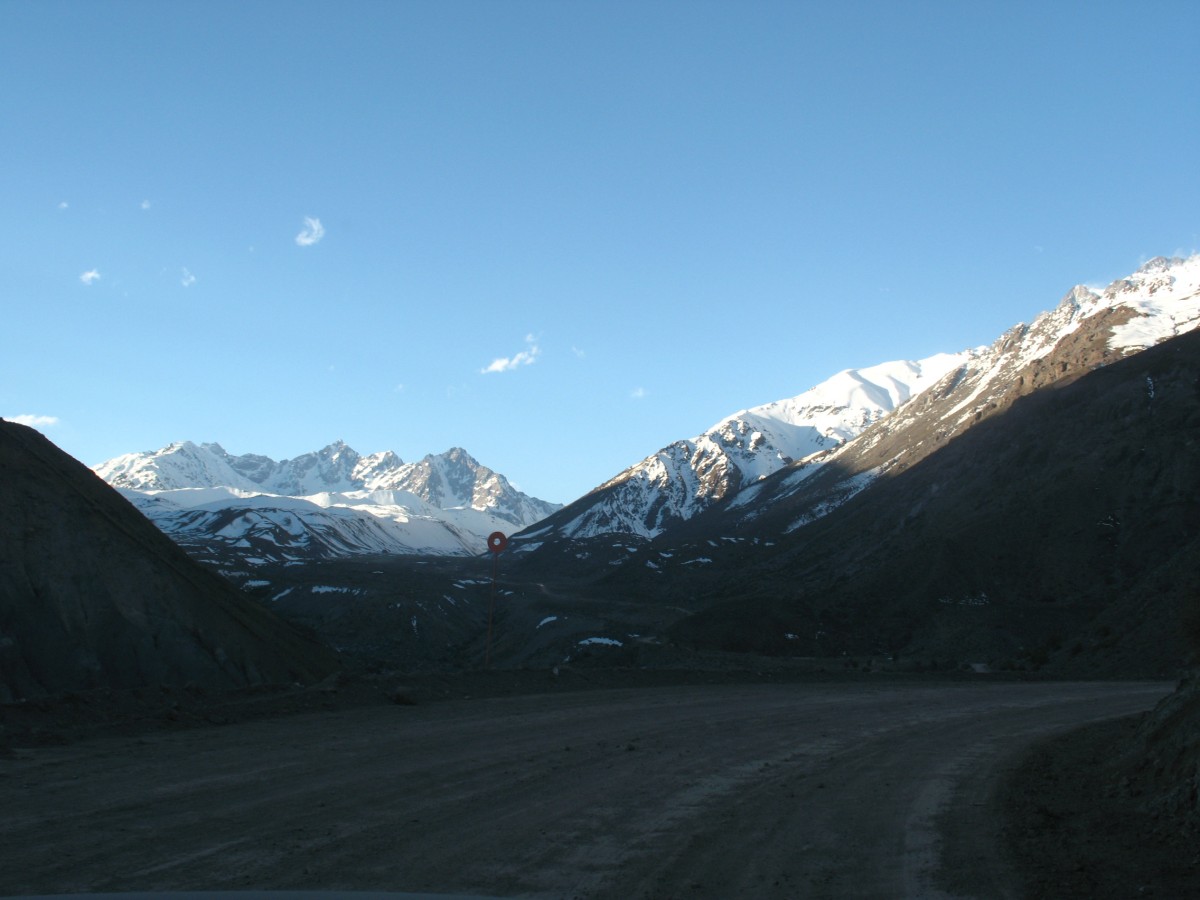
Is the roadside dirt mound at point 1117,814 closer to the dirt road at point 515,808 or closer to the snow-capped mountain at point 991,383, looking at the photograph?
the dirt road at point 515,808

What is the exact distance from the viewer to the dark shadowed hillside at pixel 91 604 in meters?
23.2

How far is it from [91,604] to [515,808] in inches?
819

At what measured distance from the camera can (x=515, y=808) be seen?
9188mm

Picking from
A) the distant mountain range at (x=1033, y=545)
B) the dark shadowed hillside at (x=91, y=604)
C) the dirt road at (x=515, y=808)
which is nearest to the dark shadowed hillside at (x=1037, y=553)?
the distant mountain range at (x=1033, y=545)

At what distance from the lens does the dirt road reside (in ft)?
22.6

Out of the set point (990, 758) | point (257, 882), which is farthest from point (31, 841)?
point (990, 758)

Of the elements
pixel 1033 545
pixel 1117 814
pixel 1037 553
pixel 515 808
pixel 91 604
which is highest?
pixel 91 604

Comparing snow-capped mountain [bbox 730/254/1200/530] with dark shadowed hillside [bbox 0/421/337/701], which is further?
snow-capped mountain [bbox 730/254/1200/530]

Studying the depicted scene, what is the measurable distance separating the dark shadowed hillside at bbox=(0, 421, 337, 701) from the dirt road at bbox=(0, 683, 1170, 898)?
481 inches

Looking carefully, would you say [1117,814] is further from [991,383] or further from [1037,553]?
[991,383]

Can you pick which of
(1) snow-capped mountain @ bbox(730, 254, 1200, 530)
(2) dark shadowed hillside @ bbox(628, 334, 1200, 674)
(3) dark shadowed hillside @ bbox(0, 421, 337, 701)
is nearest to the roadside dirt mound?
(3) dark shadowed hillside @ bbox(0, 421, 337, 701)

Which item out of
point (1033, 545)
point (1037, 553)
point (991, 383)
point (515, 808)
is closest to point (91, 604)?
point (515, 808)

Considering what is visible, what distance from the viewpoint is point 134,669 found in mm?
24328

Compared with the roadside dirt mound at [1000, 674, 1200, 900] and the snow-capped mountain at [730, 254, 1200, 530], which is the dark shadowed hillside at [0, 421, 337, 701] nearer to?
the roadside dirt mound at [1000, 674, 1200, 900]
